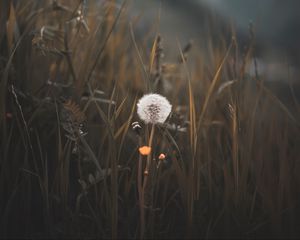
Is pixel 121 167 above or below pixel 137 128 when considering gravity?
below

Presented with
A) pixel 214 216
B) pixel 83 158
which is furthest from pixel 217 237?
pixel 83 158

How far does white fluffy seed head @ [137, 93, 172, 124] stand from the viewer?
1.08 meters

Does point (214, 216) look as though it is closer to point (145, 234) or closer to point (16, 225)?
point (145, 234)

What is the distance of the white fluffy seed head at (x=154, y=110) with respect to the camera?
1.08 metres

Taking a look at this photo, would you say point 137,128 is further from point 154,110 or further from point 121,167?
point 121,167

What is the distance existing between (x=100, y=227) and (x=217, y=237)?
301 mm

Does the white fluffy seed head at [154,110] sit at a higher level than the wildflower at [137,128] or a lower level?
Answer: higher

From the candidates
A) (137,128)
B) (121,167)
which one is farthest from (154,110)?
(121,167)

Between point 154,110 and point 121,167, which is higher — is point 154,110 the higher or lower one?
the higher one

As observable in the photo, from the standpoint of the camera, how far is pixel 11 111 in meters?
1.37

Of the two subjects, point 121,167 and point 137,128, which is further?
point 121,167

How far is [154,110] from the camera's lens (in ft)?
3.55

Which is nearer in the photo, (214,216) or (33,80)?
(214,216)

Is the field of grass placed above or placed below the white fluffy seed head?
below
